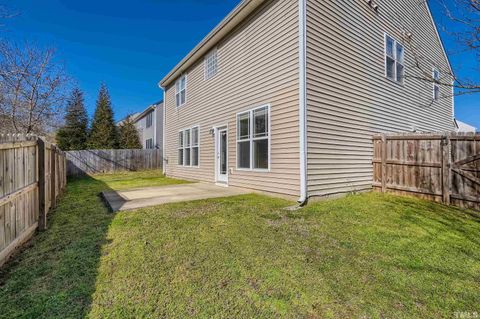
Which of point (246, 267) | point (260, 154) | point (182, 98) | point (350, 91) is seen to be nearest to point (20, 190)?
point (246, 267)

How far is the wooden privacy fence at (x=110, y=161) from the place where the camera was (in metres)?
17.0

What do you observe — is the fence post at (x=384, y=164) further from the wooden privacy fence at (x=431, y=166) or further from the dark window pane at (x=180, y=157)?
the dark window pane at (x=180, y=157)

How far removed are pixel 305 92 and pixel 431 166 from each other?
3.79 m

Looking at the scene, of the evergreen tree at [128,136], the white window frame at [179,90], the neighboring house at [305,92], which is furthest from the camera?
the evergreen tree at [128,136]

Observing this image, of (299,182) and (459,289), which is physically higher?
(299,182)

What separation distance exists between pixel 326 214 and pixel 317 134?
2.02 meters

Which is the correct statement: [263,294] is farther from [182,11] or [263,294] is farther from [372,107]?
[182,11]

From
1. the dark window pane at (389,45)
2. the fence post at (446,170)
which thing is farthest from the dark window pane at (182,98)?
the fence post at (446,170)

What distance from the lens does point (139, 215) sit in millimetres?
4719

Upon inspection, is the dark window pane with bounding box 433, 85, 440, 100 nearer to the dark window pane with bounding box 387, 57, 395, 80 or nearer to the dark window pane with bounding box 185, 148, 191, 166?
the dark window pane with bounding box 387, 57, 395, 80

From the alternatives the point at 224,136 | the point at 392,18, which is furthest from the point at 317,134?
the point at 392,18

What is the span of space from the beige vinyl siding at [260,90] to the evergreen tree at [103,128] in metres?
18.5

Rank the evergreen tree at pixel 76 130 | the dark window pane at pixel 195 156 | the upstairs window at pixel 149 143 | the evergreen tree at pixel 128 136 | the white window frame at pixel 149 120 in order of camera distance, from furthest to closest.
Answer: the evergreen tree at pixel 128 136 → the white window frame at pixel 149 120 → the upstairs window at pixel 149 143 → the evergreen tree at pixel 76 130 → the dark window pane at pixel 195 156

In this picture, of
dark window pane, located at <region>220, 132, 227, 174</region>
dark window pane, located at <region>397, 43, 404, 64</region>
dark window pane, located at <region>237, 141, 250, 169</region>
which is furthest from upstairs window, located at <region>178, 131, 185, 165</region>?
dark window pane, located at <region>397, 43, 404, 64</region>
